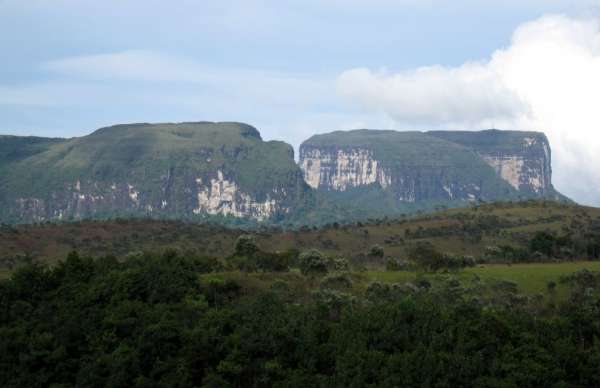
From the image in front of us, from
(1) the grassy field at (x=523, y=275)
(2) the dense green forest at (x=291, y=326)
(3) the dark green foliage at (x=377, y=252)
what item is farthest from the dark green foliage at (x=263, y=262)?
(3) the dark green foliage at (x=377, y=252)

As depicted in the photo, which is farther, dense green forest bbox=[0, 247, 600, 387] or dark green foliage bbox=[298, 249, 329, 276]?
dark green foliage bbox=[298, 249, 329, 276]

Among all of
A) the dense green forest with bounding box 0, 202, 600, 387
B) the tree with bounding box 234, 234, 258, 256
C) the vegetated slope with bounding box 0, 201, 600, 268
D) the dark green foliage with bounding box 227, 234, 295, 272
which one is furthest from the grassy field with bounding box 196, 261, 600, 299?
the vegetated slope with bounding box 0, 201, 600, 268

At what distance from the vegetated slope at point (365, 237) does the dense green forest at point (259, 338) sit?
39.4 meters

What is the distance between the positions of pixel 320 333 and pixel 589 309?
784 inches

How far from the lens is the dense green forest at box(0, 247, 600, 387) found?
4888cm

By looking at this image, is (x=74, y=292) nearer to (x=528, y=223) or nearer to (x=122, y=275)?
(x=122, y=275)

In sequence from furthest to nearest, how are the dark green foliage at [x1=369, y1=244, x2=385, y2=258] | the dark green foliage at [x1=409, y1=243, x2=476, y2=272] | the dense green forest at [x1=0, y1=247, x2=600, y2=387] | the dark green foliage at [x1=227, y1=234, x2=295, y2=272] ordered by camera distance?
the dark green foliage at [x1=369, y1=244, x2=385, y2=258] → the dark green foliage at [x1=409, y1=243, x2=476, y2=272] → the dark green foliage at [x1=227, y1=234, x2=295, y2=272] → the dense green forest at [x1=0, y1=247, x2=600, y2=387]

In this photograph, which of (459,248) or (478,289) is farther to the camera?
(459,248)

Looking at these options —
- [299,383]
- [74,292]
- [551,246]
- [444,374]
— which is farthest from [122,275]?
[551,246]

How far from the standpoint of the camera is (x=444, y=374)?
158ft

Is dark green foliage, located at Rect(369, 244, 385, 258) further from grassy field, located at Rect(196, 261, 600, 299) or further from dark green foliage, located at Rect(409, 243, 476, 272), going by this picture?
grassy field, located at Rect(196, 261, 600, 299)

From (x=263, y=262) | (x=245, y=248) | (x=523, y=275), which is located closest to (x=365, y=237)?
(x=245, y=248)

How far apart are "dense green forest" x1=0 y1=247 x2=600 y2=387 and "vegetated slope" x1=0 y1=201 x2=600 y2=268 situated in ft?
129

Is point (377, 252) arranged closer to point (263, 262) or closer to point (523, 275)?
point (263, 262)
